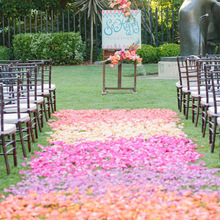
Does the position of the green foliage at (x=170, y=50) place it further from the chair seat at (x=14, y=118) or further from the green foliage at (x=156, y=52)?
the chair seat at (x=14, y=118)

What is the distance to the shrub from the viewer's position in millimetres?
18922

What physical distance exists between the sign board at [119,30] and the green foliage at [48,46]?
8899 mm

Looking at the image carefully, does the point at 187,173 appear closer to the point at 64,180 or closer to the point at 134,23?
the point at 64,180

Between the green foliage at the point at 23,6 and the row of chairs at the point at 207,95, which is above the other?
the green foliage at the point at 23,6

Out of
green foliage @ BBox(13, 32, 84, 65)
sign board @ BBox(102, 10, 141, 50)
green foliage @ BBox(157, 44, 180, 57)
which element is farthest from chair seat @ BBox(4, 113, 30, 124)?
green foliage @ BBox(13, 32, 84, 65)

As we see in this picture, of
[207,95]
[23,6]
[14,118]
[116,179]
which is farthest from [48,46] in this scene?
[116,179]

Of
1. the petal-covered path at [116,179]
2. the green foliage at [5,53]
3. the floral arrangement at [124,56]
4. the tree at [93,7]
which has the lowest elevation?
the petal-covered path at [116,179]

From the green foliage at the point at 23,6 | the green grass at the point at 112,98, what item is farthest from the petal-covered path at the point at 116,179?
the green foliage at the point at 23,6

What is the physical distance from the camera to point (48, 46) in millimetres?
19344

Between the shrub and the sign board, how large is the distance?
8.19 m

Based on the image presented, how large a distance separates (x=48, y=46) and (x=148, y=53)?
14.8 feet

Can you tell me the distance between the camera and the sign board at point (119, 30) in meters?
10.5

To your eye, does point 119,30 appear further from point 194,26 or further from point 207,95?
point 207,95

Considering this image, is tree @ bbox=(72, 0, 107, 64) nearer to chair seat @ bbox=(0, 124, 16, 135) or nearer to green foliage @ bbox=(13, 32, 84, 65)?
green foliage @ bbox=(13, 32, 84, 65)
